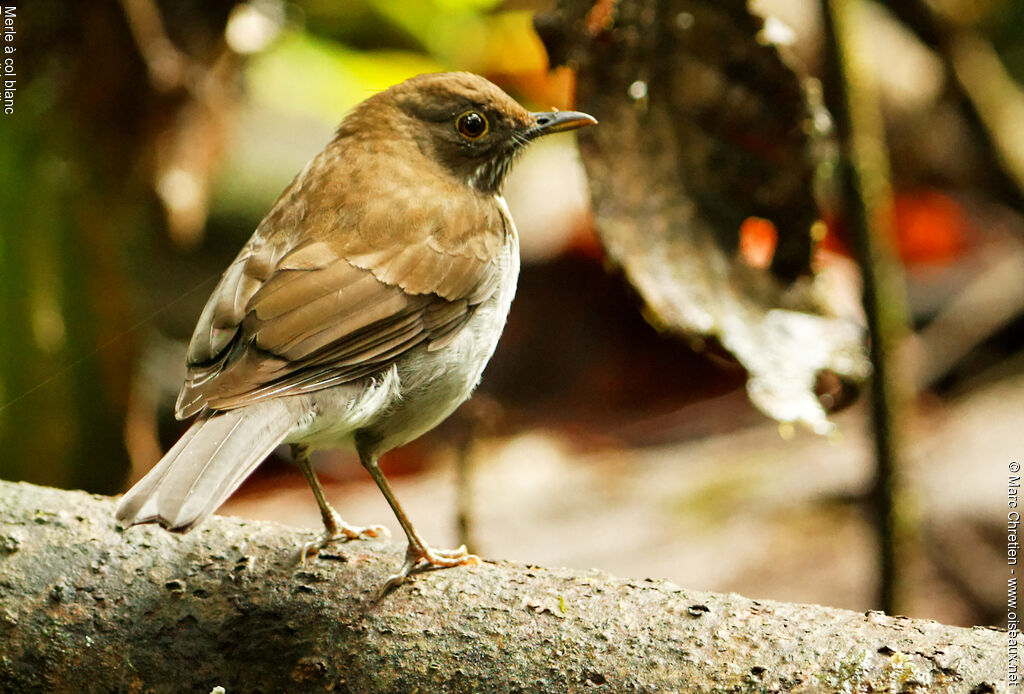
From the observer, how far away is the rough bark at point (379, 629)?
2219 mm

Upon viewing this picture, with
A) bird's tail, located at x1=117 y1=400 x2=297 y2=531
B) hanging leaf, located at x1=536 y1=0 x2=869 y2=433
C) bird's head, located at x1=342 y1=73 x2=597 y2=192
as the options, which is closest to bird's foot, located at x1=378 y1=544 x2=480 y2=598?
bird's tail, located at x1=117 y1=400 x2=297 y2=531

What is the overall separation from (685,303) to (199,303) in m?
4.80

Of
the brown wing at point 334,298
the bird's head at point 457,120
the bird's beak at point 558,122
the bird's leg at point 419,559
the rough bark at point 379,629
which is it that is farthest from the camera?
the bird's head at point 457,120

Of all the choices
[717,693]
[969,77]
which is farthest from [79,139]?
[969,77]

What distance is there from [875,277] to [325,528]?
7.39 ft

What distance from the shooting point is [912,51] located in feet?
29.9

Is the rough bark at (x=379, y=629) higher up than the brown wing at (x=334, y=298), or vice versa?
the brown wing at (x=334, y=298)

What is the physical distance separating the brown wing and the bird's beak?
12.7 inches

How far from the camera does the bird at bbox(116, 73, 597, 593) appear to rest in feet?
8.83

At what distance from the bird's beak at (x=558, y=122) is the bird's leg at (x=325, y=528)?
4.09 feet

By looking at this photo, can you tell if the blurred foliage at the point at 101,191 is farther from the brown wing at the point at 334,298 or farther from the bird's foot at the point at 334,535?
the bird's foot at the point at 334,535

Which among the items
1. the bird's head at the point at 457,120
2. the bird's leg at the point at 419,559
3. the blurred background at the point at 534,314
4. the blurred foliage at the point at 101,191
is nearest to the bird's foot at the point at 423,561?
the bird's leg at the point at 419,559

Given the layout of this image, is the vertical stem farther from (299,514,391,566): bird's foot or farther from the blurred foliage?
(299,514,391,566): bird's foot

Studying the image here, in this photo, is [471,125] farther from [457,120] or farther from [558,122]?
[558,122]
